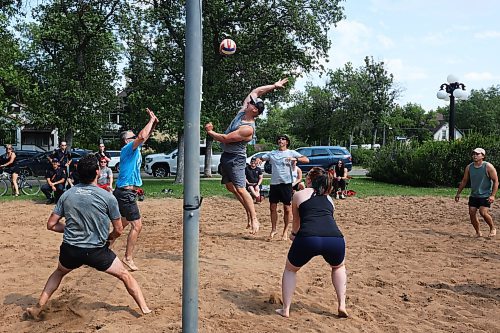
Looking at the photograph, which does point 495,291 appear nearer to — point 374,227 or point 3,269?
point 374,227

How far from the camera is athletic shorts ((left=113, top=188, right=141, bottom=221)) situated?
6.67 m

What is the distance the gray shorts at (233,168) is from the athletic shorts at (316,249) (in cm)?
284

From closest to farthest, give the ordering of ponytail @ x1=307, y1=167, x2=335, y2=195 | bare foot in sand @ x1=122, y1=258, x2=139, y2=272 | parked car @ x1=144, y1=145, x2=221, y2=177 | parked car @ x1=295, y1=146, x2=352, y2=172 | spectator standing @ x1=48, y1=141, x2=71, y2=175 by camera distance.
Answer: ponytail @ x1=307, y1=167, x2=335, y2=195 → bare foot in sand @ x1=122, y1=258, x2=139, y2=272 → spectator standing @ x1=48, y1=141, x2=71, y2=175 → parked car @ x1=295, y1=146, x2=352, y2=172 → parked car @ x1=144, y1=145, x2=221, y2=177

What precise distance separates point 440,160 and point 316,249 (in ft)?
64.0

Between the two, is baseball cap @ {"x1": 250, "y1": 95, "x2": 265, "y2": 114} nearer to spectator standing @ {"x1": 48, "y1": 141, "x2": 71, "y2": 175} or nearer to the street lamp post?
spectator standing @ {"x1": 48, "y1": 141, "x2": 71, "y2": 175}

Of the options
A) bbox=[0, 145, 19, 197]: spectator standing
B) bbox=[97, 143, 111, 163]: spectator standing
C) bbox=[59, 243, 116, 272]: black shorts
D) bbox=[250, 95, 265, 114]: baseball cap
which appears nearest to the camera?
bbox=[59, 243, 116, 272]: black shorts

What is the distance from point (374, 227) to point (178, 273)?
578 centimetres

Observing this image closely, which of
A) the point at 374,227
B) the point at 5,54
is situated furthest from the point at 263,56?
the point at 374,227

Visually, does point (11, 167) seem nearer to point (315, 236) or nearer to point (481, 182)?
point (481, 182)

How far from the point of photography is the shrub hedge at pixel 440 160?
2248 cm

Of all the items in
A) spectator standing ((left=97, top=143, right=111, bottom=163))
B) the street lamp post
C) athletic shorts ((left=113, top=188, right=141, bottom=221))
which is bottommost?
athletic shorts ((left=113, top=188, right=141, bottom=221))

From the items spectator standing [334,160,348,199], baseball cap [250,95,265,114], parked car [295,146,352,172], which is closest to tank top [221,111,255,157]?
baseball cap [250,95,265,114]

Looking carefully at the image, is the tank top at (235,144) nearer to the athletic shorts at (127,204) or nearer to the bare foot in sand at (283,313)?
the athletic shorts at (127,204)

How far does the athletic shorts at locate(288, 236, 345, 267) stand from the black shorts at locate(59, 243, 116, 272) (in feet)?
5.86
